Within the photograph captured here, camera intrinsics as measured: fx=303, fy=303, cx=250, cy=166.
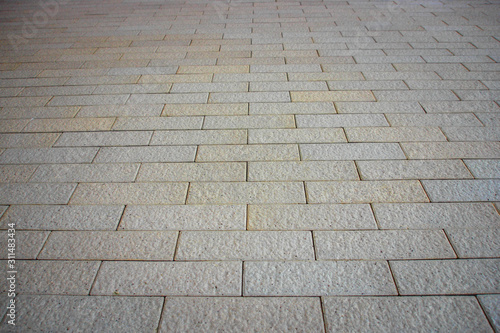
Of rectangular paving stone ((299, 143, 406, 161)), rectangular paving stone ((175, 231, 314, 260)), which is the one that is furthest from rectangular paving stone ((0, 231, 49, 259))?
rectangular paving stone ((299, 143, 406, 161))

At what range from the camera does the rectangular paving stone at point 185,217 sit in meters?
2.51

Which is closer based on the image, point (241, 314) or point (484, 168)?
point (241, 314)

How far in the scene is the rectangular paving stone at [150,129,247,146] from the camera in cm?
340

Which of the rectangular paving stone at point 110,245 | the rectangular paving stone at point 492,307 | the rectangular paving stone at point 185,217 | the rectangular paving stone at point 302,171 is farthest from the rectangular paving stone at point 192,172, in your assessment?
the rectangular paving stone at point 492,307

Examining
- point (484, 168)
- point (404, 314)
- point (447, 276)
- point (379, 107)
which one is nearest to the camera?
point (404, 314)

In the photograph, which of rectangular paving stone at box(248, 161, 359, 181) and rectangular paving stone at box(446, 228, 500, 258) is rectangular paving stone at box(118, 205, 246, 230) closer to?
rectangular paving stone at box(248, 161, 359, 181)

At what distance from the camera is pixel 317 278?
2137 millimetres

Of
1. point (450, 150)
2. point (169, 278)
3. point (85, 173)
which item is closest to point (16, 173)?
point (85, 173)

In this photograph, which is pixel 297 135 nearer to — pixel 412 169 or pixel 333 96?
pixel 333 96

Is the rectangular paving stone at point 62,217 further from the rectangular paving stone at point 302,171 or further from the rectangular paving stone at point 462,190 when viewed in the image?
the rectangular paving stone at point 462,190

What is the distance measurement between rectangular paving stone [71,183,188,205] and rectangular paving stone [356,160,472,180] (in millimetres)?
1790

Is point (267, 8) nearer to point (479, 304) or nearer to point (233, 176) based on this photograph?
point (233, 176)

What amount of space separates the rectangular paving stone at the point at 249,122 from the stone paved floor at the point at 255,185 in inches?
1.0

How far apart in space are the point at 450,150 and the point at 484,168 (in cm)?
35
